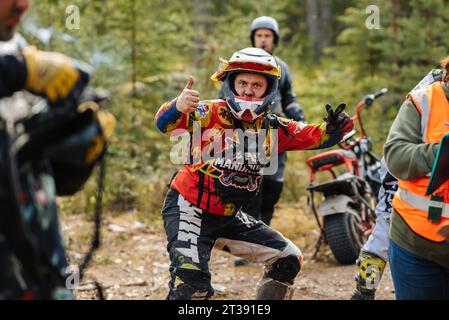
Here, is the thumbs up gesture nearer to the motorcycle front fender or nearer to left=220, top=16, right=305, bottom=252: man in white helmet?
left=220, top=16, right=305, bottom=252: man in white helmet

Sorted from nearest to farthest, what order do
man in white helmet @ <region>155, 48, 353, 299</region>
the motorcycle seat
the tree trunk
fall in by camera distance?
man in white helmet @ <region>155, 48, 353, 299</region> < the motorcycle seat < the tree trunk

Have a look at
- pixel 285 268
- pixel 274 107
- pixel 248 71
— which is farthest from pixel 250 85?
pixel 274 107

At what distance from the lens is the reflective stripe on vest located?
10.5 feet

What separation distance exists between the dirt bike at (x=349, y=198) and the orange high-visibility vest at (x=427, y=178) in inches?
143

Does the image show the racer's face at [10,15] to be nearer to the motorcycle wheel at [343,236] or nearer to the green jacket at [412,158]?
the green jacket at [412,158]

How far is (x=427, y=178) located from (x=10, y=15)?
199cm

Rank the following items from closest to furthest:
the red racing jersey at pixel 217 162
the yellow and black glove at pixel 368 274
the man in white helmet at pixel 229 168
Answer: the man in white helmet at pixel 229 168 → the red racing jersey at pixel 217 162 → the yellow and black glove at pixel 368 274

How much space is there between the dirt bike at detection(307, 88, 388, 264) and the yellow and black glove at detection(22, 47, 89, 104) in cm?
483

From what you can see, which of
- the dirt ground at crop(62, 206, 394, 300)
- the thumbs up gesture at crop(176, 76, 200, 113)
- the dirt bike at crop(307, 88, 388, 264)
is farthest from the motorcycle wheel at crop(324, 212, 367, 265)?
the thumbs up gesture at crop(176, 76, 200, 113)

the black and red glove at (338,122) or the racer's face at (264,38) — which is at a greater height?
the racer's face at (264,38)

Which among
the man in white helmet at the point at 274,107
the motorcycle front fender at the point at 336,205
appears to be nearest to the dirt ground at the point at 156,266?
the motorcycle front fender at the point at 336,205

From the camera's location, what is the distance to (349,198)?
7203 millimetres

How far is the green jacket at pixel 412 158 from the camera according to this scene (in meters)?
3.14

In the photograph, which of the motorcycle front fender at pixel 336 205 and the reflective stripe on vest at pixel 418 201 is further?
the motorcycle front fender at pixel 336 205
